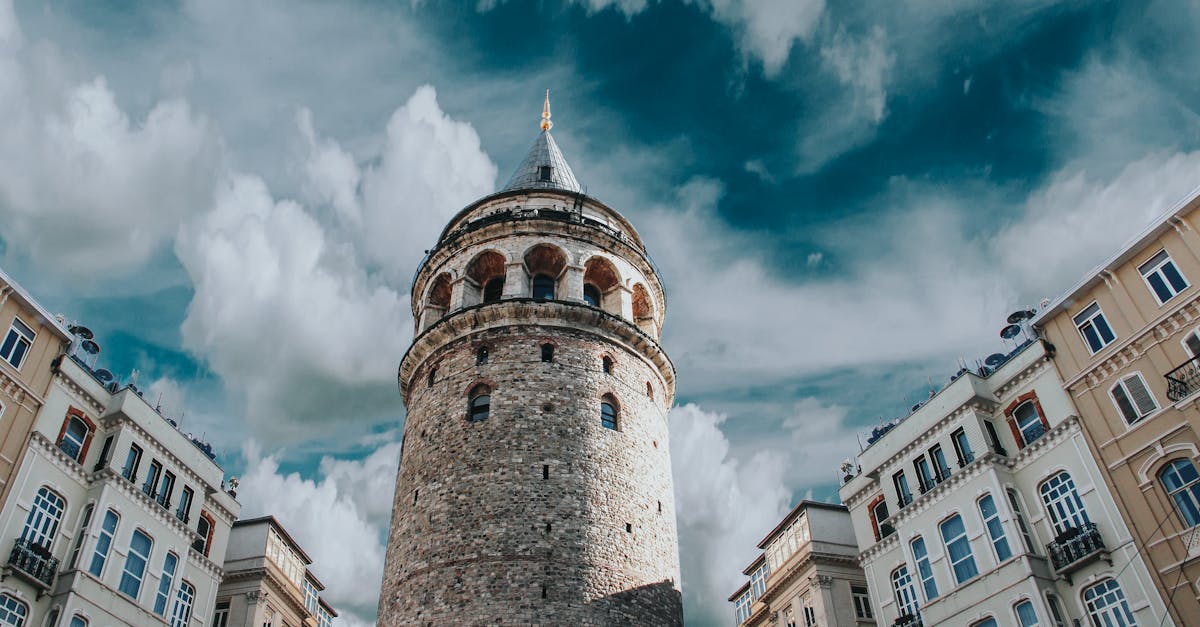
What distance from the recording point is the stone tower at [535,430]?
28562 mm

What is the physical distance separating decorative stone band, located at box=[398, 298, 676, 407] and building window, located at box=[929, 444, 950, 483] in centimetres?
1259

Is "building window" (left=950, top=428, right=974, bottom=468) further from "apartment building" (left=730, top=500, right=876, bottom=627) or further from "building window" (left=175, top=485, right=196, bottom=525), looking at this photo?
"building window" (left=175, top=485, right=196, bottom=525)

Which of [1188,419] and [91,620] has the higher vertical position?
[1188,419]

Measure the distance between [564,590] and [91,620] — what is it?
1346cm

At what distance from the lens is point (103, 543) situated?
2536 centimetres

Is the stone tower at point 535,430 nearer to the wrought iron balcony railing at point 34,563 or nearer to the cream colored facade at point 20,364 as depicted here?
the wrought iron balcony railing at point 34,563

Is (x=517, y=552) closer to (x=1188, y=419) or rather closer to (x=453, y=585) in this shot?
(x=453, y=585)

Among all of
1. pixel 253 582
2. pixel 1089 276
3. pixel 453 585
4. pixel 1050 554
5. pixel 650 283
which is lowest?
pixel 1050 554

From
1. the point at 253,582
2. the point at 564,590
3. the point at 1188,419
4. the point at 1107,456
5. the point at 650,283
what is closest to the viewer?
the point at 1188,419

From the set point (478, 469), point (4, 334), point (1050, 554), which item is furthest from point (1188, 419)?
point (4, 334)

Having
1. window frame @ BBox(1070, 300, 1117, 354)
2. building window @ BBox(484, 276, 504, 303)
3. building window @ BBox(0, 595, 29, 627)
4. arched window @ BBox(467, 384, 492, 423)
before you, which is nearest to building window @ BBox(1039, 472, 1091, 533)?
window frame @ BBox(1070, 300, 1117, 354)

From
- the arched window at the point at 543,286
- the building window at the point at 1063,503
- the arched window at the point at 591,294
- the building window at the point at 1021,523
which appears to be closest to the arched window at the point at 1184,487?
the building window at the point at 1063,503

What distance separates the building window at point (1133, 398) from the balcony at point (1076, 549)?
3.12 m

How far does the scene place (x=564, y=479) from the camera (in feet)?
100.0
